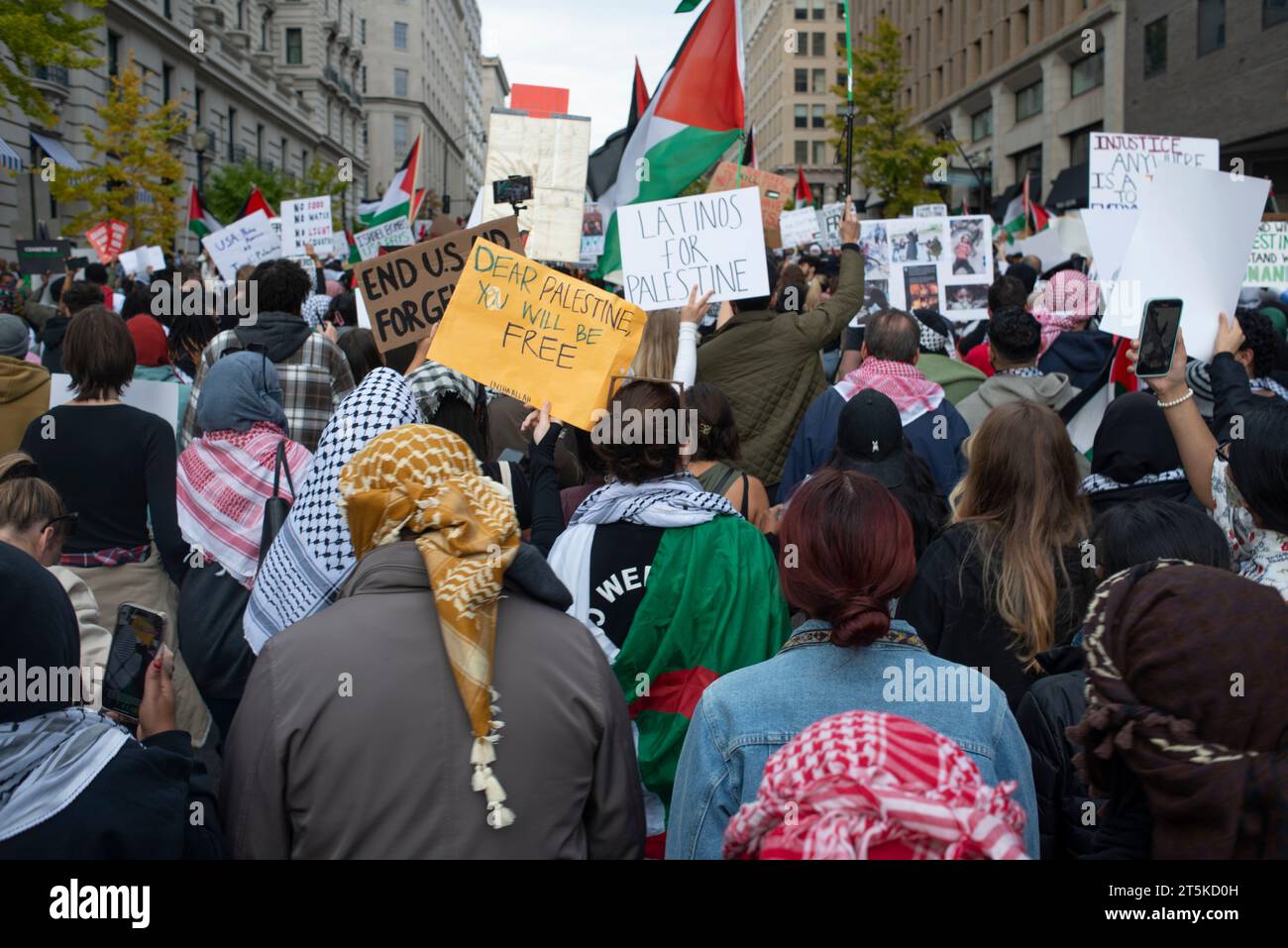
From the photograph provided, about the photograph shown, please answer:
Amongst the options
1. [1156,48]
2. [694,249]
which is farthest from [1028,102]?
[694,249]

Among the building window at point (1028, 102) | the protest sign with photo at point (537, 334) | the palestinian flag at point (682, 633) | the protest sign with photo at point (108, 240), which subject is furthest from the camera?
the building window at point (1028, 102)

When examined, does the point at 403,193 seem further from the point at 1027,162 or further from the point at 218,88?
the point at 1027,162

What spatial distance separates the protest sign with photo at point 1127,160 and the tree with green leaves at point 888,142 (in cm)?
3250

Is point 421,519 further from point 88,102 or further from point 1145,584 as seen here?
point 88,102

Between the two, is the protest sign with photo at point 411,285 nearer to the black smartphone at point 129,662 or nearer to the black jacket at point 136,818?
the black smartphone at point 129,662

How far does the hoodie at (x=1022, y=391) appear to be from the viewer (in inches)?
227

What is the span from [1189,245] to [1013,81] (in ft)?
150

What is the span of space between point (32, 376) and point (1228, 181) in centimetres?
539

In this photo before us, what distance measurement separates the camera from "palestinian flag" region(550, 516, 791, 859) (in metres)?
3.48

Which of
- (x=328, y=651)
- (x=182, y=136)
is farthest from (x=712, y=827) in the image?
(x=182, y=136)

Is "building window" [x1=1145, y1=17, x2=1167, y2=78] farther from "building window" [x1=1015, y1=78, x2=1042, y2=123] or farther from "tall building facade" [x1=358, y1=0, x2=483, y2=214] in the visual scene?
"tall building facade" [x1=358, y1=0, x2=483, y2=214]

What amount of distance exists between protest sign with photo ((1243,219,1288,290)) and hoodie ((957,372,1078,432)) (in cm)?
326

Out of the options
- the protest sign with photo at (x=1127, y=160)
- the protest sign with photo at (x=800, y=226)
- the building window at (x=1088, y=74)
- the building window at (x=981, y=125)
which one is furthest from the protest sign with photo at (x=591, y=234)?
the building window at (x=981, y=125)

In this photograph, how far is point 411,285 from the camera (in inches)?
209
